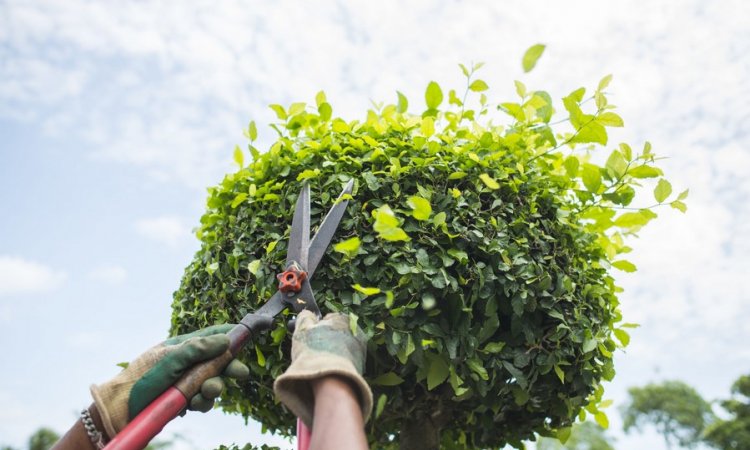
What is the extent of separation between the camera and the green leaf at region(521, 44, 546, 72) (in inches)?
96.9

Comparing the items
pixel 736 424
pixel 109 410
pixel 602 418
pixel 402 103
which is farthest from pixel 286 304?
pixel 736 424

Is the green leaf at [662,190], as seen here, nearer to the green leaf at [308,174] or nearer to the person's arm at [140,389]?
the green leaf at [308,174]

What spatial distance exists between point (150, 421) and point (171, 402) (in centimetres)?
11

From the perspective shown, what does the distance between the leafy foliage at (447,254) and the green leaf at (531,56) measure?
299 millimetres

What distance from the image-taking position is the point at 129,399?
229 cm

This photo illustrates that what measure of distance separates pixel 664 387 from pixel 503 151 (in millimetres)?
36285

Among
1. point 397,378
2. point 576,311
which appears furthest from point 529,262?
point 397,378

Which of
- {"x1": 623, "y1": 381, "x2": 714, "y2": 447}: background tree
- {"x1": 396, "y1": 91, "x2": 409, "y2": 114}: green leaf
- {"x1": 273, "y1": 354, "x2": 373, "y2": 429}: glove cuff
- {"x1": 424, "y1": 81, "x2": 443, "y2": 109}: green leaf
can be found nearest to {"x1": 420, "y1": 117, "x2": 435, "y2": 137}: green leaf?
{"x1": 424, "y1": 81, "x2": 443, "y2": 109}: green leaf

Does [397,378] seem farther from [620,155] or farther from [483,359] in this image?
[620,155]

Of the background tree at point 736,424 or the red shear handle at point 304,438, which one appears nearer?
the red shear handle at point 304,438

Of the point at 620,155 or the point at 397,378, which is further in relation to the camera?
the point at 620,155

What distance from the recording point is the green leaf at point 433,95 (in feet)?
9.90

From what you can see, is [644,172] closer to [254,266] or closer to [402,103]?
[402,103]

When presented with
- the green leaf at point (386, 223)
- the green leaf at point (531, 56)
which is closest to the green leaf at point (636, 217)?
the green leaf at point (531, 56)
